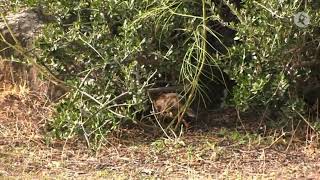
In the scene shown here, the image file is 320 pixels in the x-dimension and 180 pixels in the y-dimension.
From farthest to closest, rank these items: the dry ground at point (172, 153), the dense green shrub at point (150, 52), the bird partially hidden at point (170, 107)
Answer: the bird partially hidden at point (170, 107)
the dense green shrub at point (150, 52)
the dry ground at point (172, 153)

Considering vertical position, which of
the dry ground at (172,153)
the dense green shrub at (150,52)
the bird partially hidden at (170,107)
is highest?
the dense green shrub at (150,52)

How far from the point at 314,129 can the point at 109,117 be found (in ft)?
5.36

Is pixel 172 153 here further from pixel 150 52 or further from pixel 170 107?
pixel 150 52

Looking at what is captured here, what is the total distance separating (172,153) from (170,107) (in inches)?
20.7

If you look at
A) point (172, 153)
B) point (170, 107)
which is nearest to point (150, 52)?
point (170, 107)

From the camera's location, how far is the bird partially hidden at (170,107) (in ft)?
17.1

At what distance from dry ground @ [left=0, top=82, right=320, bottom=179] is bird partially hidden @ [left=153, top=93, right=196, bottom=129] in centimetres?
17

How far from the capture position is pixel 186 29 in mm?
5012

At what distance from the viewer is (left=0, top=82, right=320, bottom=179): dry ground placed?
443 centimetres

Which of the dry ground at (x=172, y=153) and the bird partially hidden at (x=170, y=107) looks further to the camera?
the bird partially hidden at (x=170, y=107)

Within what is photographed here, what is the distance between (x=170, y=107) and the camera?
17.1 feet

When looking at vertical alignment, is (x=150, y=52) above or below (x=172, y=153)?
above

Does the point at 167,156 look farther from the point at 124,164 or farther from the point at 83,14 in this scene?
the point at 83,14

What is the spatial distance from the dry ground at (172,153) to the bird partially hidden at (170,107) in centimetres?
17
